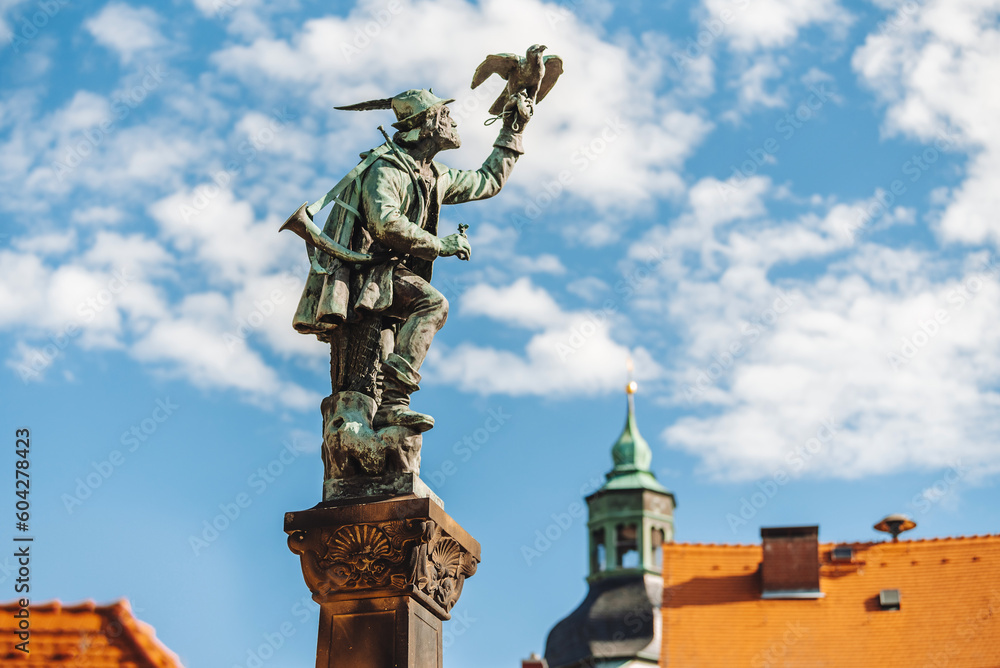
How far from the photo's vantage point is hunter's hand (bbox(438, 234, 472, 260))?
8320 millimetres

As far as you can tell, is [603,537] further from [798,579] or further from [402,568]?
[402,568]

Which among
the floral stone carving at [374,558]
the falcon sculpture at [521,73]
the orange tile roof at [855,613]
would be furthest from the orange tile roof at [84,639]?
the orange tile roof at [855,613]

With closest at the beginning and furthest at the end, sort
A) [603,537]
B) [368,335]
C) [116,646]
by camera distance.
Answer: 1. [368,335]
2. [116,646]
3. [603,537]

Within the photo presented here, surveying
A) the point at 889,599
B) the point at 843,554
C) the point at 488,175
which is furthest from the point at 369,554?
the point at 843,554

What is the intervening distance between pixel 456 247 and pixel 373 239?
524 mm

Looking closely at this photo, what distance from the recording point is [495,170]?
9008mm

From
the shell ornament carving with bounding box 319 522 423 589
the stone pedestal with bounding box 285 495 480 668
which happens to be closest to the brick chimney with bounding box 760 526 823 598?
the stone pedestal with bounding box 285 495 480 668

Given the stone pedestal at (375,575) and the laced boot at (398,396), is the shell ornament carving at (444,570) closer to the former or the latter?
the stone pedestal at (375,575)

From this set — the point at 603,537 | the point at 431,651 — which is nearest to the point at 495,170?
the point at 431,651

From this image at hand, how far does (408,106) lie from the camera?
28.2 feet

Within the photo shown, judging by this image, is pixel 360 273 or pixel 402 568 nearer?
pixel 402 568

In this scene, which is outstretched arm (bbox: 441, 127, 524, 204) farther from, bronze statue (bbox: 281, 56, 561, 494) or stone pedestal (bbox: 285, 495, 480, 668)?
stone pedestal (bbox: 285, 495, 480, 668)

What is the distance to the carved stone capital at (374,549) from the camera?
24.3 feet

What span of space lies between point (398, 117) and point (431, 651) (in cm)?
342
